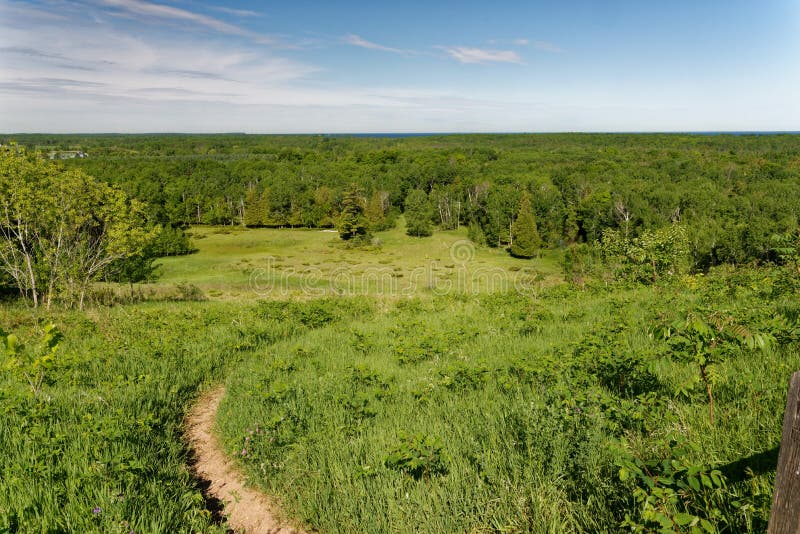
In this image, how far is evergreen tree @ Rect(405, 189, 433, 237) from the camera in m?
92.9

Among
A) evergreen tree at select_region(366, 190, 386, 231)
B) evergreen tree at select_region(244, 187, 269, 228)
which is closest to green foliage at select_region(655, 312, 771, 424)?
evergreen tree at select_region(366, 190, 386, 231)

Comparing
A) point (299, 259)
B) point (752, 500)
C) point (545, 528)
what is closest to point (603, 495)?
point (545, 528)

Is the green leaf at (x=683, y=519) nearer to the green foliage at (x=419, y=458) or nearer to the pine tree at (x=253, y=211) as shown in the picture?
the green foliage at (x=419, y=458)

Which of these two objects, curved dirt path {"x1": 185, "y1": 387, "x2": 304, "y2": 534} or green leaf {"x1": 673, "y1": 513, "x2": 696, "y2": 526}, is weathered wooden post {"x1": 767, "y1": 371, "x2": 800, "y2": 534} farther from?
curved dirt path {"x1": 185, "y1": 387, "x2": 304, "y2": 534}

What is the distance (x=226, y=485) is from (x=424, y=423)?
8.16 feet

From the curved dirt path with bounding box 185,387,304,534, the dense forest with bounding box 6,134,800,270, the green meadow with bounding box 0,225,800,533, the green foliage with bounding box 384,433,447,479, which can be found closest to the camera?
the green meadow with bounding box 0,225,800,533

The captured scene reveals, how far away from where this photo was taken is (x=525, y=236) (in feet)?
258

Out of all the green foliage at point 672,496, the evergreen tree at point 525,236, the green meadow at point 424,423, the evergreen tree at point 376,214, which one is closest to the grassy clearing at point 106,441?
the green meadow at point 424,423

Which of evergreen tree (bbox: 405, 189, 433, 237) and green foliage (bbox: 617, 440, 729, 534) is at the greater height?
green foliage (bbox: 617, 440, 729, 534)

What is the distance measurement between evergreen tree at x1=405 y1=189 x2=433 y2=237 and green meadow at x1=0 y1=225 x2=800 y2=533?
82628 mm

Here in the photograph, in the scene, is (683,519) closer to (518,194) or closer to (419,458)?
(419,458)

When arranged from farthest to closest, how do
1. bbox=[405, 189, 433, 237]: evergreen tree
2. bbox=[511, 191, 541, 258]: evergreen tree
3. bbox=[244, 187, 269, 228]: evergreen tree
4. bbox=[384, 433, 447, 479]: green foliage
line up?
bbox=[244, 187, 269, 228]: evergreen tree, bbox=[405, 189, 433, 237]: evergreen tree, bbox=[511, 191, 541, 258]: evergreen tree, bbox=[384, 433, 447, 479]: green foliage

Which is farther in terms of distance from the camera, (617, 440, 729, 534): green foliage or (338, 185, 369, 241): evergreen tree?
(338, 185, 369, 241): evergreen tree

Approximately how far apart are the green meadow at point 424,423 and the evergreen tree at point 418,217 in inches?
3253
